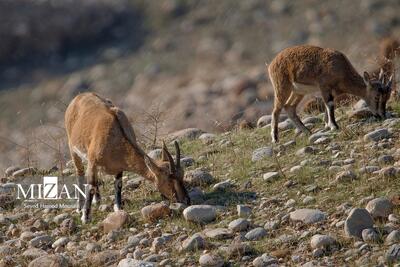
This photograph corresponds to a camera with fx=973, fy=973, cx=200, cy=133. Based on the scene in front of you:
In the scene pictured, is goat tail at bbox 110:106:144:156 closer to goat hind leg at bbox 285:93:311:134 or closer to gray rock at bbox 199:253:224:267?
gray rock at bbox 199:253:224:267

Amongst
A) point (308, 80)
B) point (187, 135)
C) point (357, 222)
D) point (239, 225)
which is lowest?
point (357, 222)

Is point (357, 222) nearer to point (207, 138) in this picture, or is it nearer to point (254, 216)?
point (254, 216)

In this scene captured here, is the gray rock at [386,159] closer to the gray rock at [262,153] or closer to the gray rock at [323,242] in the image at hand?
the gray rock at [262,153]

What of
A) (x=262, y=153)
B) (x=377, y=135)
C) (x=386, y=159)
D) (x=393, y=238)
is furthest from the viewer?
(x=262, y=153)

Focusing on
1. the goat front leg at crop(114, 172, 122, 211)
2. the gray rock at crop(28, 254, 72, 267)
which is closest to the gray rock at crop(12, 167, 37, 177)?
the goat front leg at crop(114, 172, 122, 211)

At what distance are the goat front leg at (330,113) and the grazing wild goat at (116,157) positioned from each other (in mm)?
3373

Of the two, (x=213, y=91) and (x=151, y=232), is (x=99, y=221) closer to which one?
(x=151, y=232)

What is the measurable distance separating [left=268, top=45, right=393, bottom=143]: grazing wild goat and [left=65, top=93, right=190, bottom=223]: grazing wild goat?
3.32 metres

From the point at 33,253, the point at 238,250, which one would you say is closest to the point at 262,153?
the point at 238,250

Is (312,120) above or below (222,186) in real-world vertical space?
above

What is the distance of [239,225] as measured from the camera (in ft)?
38.4

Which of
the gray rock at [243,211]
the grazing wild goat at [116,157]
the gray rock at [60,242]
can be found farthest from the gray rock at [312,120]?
the gray rock at [60,242]

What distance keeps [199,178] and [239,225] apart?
90.9 inches

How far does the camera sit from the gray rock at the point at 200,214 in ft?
40.0
